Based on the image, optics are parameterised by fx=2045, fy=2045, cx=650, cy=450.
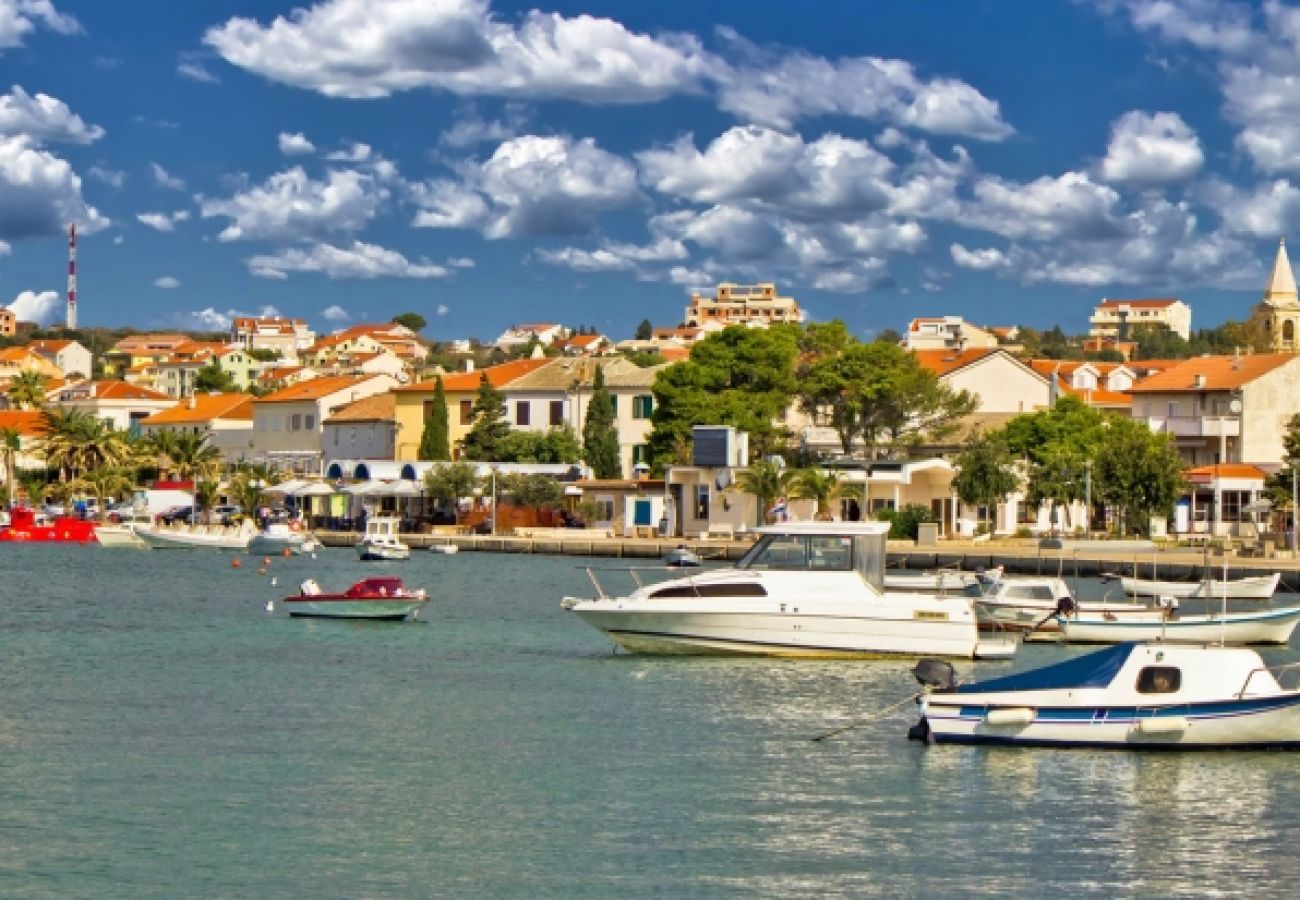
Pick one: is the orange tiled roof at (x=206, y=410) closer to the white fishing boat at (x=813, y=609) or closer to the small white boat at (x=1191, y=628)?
the small white boat at (x=1191, y=628)

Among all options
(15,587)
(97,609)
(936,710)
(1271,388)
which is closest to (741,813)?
(936,710)

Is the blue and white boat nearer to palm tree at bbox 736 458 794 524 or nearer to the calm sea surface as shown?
the calm sea surface

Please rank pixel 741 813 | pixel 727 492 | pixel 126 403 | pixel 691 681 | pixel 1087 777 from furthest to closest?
pixel 126 403, pixel 727 492, pixel 691 681, pixel 1087 777, pixel 741 813

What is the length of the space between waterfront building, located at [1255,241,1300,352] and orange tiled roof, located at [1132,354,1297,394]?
39.4 metres

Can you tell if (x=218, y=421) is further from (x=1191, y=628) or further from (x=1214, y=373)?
(x=1191, y=628)

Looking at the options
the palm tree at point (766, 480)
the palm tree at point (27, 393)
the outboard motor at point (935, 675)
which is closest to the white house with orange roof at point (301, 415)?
the palm tree at point (27, 393)

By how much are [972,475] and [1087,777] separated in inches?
2375

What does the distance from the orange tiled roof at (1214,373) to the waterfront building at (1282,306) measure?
3942 cm

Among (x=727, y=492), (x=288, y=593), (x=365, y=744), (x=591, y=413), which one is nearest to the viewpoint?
(x=365, y=744)

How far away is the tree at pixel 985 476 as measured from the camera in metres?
89.4

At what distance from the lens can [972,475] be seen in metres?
90.1

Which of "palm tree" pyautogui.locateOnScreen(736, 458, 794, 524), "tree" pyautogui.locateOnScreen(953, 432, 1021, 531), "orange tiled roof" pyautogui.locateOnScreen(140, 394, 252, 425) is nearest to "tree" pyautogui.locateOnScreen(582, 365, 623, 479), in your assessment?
"palm tree" pyautogui.locateOnScreen(736, 458, 794, 524)

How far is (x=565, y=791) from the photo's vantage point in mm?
29266

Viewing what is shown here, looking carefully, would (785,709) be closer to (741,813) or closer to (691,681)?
(691,681)
